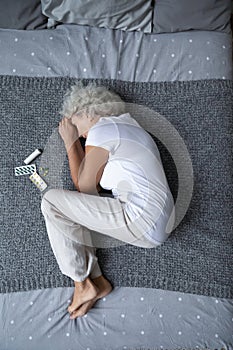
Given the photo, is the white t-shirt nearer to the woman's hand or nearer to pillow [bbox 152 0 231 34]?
the woman's hand

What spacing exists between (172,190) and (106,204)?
291 millimetres

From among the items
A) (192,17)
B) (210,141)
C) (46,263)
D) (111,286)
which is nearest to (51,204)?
(46,263)

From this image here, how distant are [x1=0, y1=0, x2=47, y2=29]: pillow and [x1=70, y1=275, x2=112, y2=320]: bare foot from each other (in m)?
1.03

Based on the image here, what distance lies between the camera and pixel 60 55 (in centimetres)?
186

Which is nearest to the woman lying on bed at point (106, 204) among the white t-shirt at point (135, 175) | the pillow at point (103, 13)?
the white t-shirt at point (135, 175)

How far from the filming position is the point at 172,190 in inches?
67.4

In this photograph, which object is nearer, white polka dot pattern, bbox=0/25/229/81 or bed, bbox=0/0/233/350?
bed, bbox=0/0/233/350

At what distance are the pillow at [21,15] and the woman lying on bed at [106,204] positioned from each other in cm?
53

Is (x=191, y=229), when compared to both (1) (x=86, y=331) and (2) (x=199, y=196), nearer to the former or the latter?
(2) (x=199, y=196)

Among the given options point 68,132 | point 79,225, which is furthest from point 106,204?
point 68,132

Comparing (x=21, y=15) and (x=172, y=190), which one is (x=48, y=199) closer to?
(x=172, y=190)

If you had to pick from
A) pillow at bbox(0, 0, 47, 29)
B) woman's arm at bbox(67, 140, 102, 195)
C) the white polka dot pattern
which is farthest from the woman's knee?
pillow at bbox(0, 0, 47, 29)

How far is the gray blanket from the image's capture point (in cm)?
164

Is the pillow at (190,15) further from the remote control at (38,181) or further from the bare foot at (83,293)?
the bare foot at (83,293)
